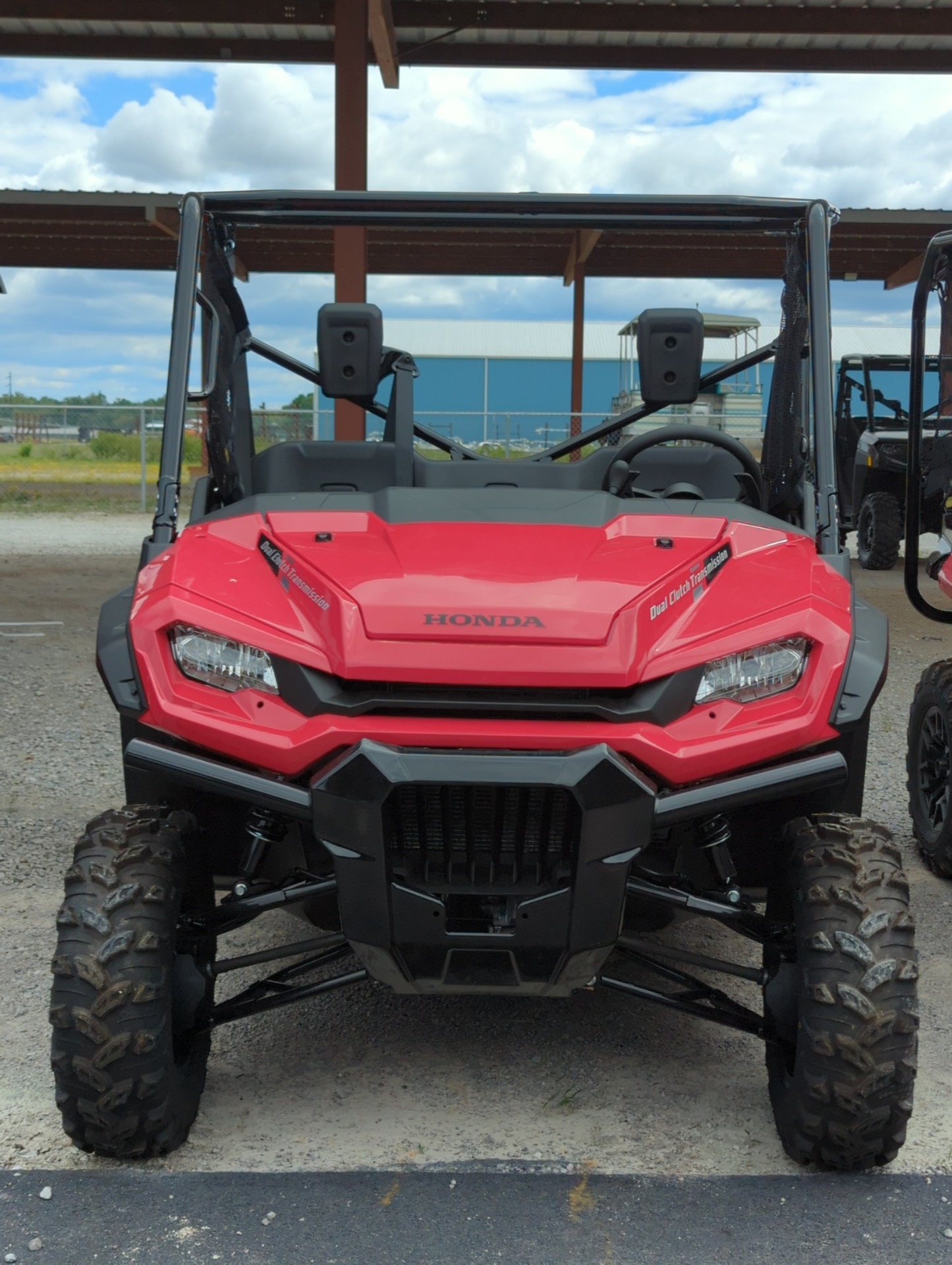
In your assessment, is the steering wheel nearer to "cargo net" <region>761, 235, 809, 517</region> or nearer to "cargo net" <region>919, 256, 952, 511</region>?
"cargo net" <region>761, 235, 809, 517</region>

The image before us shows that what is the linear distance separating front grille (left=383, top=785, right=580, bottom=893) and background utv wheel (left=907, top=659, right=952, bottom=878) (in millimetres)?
2126

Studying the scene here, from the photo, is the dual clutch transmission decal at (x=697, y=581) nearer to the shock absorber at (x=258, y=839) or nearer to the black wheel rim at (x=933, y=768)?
the shock absorber at (x=258, y=839)

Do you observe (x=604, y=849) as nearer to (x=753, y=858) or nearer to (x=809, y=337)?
(x=753, y=858)

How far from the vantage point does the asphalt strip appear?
85.2 inches

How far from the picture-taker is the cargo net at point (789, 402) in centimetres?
315

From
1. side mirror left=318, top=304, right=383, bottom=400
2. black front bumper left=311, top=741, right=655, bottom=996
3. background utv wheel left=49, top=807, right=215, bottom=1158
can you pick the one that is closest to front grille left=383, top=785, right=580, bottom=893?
black front bumper left=311, top=741, right=655, bottom=996

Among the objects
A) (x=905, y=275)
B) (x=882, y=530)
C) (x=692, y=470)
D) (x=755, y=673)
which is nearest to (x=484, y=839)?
(x=755, y=673)

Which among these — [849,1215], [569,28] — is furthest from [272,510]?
[569,28]

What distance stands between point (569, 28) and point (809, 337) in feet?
30.6

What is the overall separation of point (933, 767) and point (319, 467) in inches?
87.2

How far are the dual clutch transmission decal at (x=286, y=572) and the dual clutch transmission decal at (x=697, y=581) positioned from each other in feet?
1.93

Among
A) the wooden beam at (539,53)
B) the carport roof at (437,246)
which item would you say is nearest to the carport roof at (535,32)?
the wooden beam at (539,53)

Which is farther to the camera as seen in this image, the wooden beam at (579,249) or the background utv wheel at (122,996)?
the wooden beam at (579,249)

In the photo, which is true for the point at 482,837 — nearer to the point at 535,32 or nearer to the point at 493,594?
the point at 493,594
